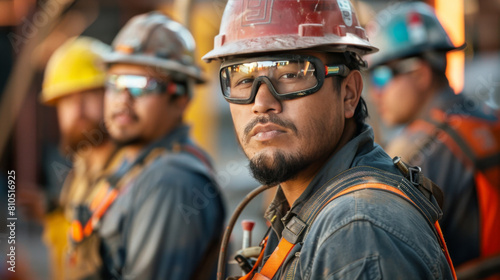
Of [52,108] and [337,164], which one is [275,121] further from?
[52,108]

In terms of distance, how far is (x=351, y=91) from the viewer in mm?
2119

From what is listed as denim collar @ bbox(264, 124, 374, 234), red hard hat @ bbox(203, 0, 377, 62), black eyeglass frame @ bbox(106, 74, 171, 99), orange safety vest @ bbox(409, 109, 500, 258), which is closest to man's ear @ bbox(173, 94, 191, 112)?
black eyeglass frame @ bbox(106, 74, 171, 99)

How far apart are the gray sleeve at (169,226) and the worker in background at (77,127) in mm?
1519

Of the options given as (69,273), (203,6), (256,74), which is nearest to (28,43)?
(203,6)

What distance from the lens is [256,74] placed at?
1985 millimetres

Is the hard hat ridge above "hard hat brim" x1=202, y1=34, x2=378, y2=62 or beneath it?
above

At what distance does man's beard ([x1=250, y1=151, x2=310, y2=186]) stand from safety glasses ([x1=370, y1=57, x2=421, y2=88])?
2705 mm

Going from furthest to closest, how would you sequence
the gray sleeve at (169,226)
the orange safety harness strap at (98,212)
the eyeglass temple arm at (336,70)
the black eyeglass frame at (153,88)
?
the black eyeglass frame at (153,88) → the orange safety harness strap at (98,212) → the gray sleeve at (169,226) → the eyeglass temple arm at (336,70)

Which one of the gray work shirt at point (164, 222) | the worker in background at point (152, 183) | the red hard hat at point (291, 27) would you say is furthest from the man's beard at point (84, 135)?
the red hard hat at point (291, 27)

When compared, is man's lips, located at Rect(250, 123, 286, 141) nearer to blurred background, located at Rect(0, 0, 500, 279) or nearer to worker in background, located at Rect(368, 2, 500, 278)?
worker in background, located at Rect(368, 2, 500, 278)

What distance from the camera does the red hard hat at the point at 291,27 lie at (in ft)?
6.43

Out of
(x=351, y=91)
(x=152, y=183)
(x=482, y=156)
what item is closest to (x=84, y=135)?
(x=152, y=183)

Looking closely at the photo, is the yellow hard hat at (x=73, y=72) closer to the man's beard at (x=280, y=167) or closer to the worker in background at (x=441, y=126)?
the worker in background at (x=441, y=126)

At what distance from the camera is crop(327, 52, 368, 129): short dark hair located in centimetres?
205
